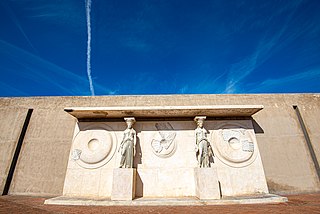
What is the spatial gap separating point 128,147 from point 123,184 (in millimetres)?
1146

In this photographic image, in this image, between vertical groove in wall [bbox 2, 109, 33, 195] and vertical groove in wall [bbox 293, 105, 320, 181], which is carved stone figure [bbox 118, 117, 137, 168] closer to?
vertical groove in wall [bbox 2, 109, 33, 195]

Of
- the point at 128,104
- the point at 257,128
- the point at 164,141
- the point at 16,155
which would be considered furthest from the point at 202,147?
the point at 16,155

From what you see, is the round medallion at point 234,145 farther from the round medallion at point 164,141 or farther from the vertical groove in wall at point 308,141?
the vertical groove in wall at point 308,141

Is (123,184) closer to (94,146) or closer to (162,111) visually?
(94,146)

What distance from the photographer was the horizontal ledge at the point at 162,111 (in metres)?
6.05

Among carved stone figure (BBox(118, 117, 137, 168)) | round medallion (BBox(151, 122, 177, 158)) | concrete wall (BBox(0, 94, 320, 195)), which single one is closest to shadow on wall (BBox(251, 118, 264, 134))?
concrete wall (BBox(0, 94, 320, 195))

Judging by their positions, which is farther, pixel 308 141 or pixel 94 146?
pixel 308 141

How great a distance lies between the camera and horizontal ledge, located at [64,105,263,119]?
19.9ft

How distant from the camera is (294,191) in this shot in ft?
21.7

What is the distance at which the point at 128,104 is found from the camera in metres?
7.94

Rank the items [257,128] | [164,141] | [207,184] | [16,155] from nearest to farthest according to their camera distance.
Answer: [207,184]
[164,141]
[16,155]
[257,128]

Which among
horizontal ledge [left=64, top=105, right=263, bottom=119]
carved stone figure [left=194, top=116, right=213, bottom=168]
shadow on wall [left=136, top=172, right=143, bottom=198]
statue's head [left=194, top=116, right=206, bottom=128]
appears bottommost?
shadow on wall [left=136, top=172, right=143, bottom=198]

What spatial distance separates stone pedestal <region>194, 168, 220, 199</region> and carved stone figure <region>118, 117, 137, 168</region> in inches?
89.5

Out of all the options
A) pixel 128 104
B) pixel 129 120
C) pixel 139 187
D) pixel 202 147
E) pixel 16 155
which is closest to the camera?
pixel 202 147
